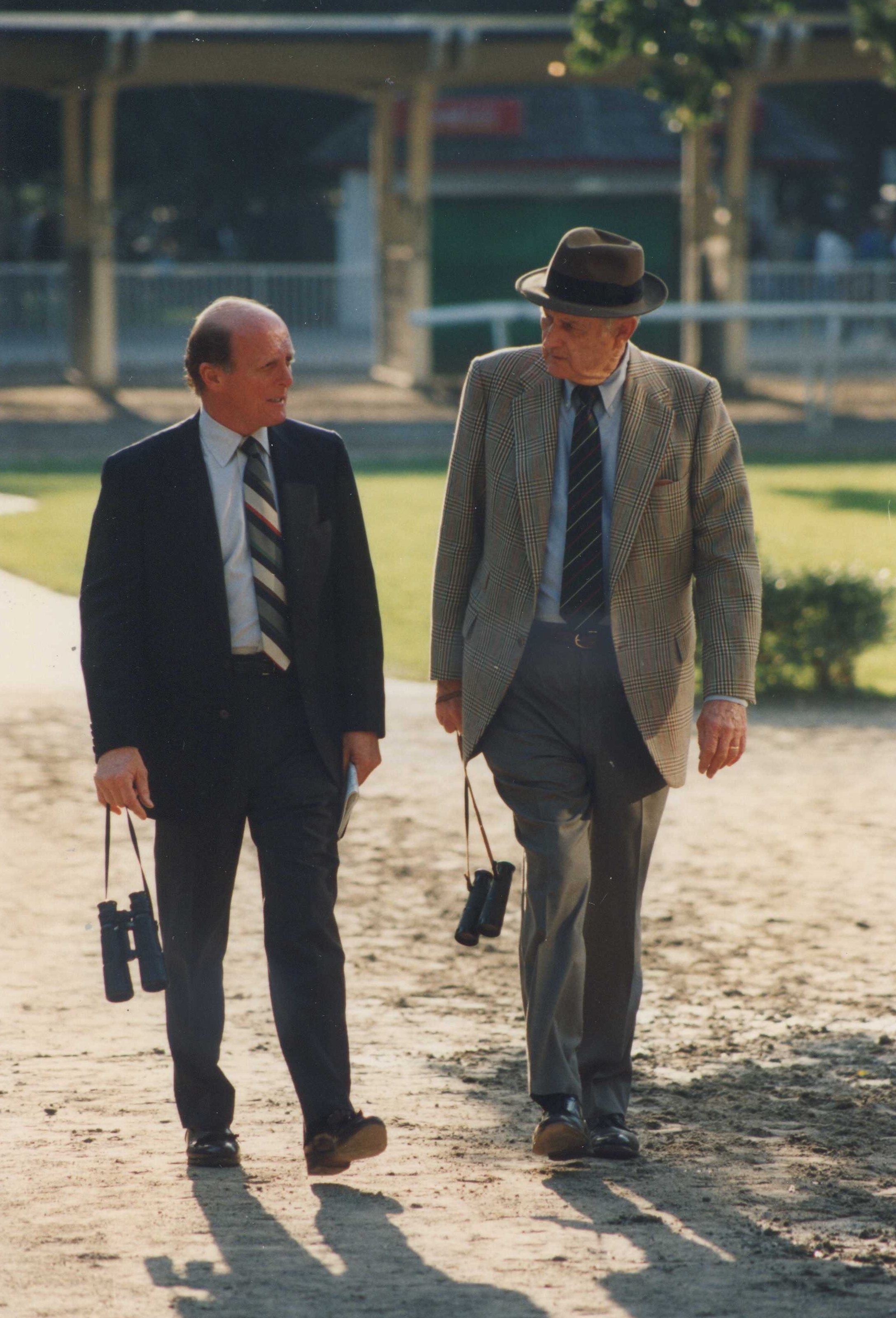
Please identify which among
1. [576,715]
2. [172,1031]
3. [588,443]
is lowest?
[172,1031]

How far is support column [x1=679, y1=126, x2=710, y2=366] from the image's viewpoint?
25703 millimetres

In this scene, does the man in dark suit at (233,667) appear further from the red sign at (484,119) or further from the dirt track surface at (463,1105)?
the red sign at (484,119)

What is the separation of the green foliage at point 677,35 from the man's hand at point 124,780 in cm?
1231

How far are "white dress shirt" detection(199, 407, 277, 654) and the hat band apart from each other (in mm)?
698

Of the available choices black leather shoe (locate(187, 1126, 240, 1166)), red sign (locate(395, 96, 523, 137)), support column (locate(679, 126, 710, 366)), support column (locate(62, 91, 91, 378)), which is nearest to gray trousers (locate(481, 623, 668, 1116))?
black leather shoe (locate(187, 1126, 240, 1166))

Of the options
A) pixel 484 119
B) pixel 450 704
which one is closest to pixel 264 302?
pixel 484 119

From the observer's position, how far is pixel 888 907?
688 centimetres

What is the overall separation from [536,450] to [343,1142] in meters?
1.51

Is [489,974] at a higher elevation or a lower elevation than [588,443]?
lower

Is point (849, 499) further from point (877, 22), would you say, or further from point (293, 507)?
point (293, 507)

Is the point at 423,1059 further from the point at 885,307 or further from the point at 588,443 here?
the point at 885,307

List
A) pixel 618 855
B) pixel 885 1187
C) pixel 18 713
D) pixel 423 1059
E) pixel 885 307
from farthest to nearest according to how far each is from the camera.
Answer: pixel 885 307 < pixel 18 713 < pixel 423 1059 < pixel 618 855 < pixel 885 1187

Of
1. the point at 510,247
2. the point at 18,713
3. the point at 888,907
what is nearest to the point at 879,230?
the point at 510,247

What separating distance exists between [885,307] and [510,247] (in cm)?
788
